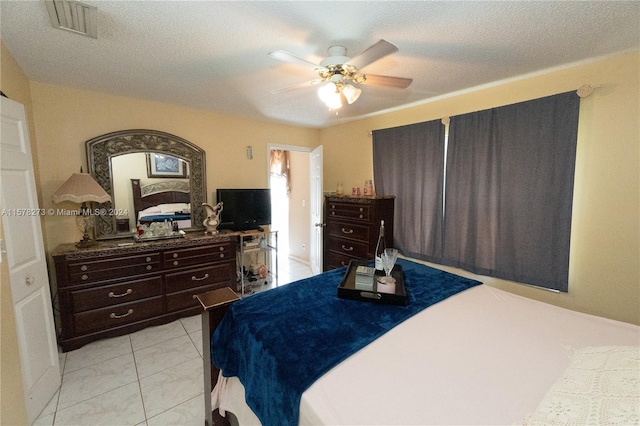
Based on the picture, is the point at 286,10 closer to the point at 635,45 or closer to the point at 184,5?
the point at 184,5

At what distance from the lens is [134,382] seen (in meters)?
2.05

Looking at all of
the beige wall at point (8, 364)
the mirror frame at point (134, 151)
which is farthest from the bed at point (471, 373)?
the mirror frame at point (134, 151)

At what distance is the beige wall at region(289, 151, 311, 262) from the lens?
511cm

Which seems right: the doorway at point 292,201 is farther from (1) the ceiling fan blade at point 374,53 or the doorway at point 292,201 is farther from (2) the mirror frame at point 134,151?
(1) the ceiling fan blade at point 374,53

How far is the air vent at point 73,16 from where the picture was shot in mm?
1368

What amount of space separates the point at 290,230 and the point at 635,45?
16.3 ft

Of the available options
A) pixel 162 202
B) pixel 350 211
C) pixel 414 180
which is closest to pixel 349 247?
pixel 350 211

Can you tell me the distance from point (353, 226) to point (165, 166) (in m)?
2.47

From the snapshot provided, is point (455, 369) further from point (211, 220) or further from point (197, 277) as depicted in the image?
point (211, 220)

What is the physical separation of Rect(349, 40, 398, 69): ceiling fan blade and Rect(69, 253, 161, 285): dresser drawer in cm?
266

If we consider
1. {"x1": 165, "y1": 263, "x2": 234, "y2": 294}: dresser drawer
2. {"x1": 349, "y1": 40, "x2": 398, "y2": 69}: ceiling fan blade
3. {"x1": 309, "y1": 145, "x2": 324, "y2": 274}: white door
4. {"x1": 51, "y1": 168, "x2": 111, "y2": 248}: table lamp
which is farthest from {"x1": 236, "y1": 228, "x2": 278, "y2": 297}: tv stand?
{"x1": 349, "y1": 40, "x2": 398, "y2": 69}: ceiling fan blade

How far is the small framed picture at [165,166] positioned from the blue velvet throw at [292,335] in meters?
2.36

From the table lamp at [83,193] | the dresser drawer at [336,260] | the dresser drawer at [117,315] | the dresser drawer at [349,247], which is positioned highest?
the table lamp at [83,193]

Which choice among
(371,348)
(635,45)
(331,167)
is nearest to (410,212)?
(331,167)
